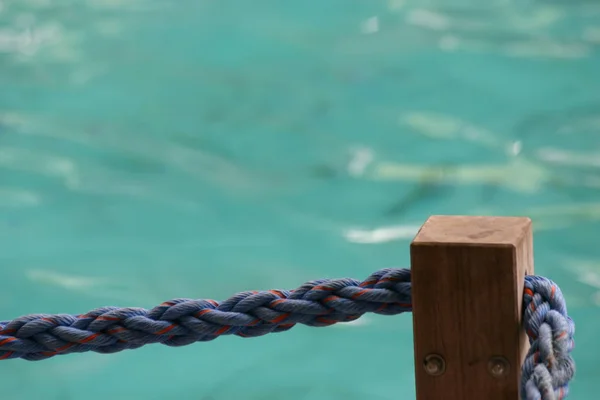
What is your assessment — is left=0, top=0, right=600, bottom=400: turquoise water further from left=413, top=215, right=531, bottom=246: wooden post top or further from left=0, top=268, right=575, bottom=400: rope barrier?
left=413, top=215, right=531, bottom=246: wooden post top

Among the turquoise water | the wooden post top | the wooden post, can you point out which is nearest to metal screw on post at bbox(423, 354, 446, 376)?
the wooden post

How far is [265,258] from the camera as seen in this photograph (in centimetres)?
411

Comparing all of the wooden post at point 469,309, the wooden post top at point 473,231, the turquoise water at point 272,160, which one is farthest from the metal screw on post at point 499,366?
the turquoise water at point 272,160

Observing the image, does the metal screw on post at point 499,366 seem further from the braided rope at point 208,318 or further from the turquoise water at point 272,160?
the turquoise water at point 272,160

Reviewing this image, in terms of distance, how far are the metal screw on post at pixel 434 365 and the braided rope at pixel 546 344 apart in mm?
79

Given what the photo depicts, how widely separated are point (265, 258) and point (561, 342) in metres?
3.28

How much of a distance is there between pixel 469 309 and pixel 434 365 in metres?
0.07

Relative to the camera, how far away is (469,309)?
864mm

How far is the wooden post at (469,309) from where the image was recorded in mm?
851

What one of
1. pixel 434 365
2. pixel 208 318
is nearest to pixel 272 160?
pixel 208 318

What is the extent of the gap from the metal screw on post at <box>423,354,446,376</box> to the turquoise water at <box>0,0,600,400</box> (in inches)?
104

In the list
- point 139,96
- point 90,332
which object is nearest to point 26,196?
point 139,96

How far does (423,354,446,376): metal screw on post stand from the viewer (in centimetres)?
88

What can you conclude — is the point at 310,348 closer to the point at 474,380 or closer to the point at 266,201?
the point at 266,201
